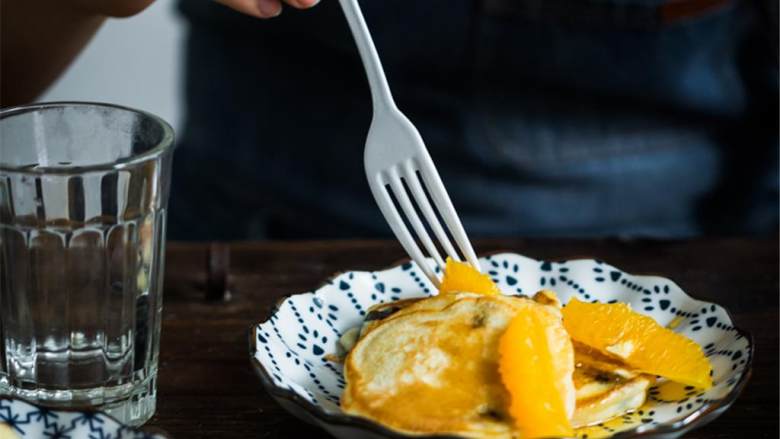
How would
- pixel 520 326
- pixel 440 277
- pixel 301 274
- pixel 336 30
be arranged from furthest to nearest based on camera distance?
pixel 336 30 < pixel 301 274 < pixel 440 277 < pixel 520 326

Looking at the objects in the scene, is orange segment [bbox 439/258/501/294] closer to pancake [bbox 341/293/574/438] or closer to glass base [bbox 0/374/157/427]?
pancake [bbox 341/293/574/438]

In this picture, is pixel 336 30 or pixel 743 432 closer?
pixel 743 432

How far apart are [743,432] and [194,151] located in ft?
3.90

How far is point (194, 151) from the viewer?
5.96 ft

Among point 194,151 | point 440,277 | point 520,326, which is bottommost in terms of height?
point 194,151

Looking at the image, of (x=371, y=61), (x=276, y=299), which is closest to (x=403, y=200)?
(x=371, y=61)

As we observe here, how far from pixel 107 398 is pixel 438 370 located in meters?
0.27

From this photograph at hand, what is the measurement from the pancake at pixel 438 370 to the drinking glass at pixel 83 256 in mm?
183

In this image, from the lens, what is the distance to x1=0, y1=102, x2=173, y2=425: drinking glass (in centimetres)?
78

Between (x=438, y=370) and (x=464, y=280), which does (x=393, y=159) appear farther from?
(x=438, y=370)

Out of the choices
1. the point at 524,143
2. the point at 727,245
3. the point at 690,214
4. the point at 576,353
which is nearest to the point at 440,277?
the point at 576,353

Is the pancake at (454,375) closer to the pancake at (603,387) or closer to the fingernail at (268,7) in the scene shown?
the pancake at (603,387)

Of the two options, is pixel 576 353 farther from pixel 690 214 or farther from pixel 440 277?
pixel 690 214

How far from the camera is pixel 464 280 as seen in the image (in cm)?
91
